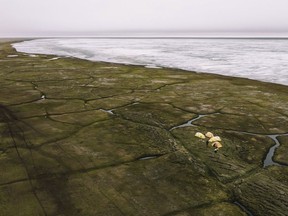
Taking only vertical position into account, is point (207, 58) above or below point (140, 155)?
below

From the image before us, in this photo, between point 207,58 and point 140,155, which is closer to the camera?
point 140,155

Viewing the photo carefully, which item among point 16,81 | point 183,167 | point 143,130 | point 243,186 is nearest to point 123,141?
point 143,130

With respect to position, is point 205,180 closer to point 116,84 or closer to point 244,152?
point 244,152

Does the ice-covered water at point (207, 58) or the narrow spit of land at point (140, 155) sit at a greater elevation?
the narrow spit of land at point (140, 155)

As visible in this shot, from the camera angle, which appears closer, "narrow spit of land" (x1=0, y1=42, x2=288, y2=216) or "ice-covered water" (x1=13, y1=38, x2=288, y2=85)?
"narrow spit of land" (x1=0, y1=42, x2=288, y2=216)

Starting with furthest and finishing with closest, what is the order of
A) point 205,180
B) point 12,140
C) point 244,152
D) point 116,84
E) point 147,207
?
point 116,84, point 12,140, point 244,152, point 205,180, point 147,207

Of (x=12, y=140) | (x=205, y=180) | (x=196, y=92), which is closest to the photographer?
(x=205, y=180)

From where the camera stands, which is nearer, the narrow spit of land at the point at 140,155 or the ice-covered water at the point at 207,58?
the narrow spit of land at the point at 140,155

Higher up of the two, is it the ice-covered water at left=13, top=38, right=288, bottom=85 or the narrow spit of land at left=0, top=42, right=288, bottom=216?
the narrow spit of land at left=0, top=42, right=288, bottom=216
